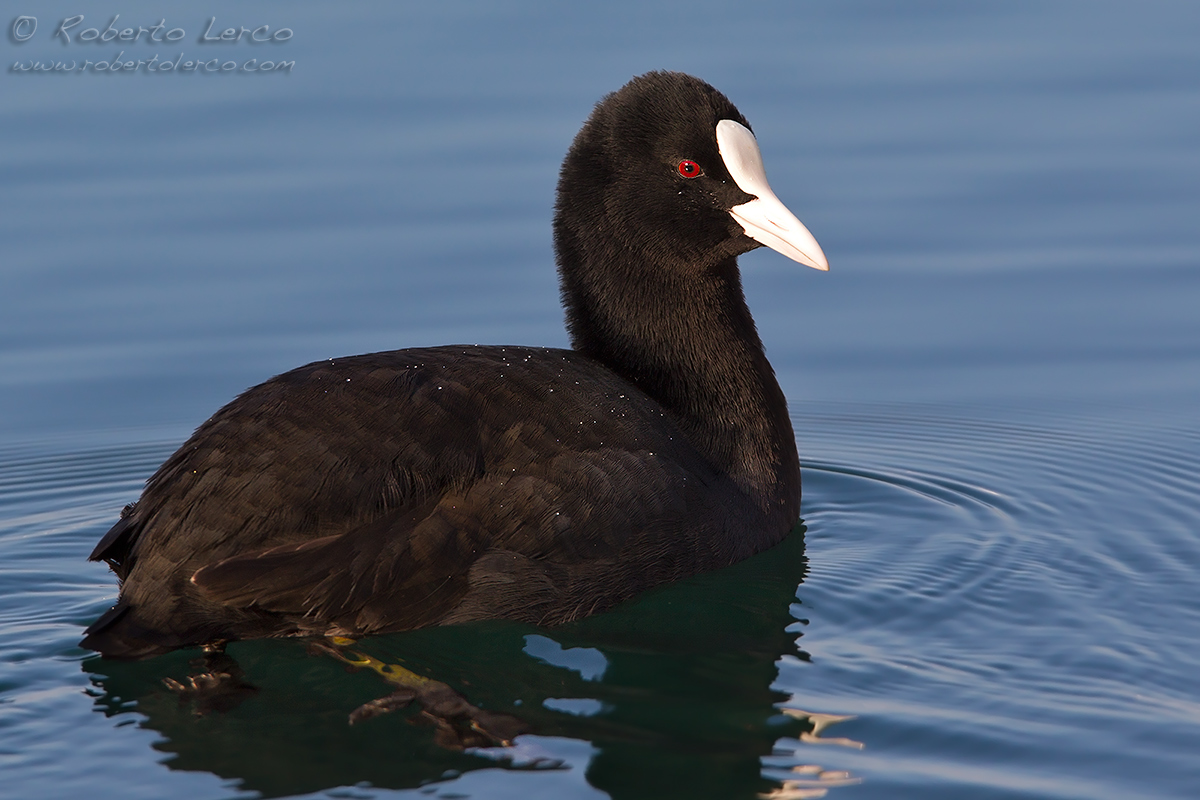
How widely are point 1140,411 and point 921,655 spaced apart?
3231mm

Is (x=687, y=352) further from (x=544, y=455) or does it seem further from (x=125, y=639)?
(x=125, y=639)

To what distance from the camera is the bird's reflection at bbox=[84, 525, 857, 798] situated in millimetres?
4703

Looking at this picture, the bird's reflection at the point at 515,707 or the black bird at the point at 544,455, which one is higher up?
the black bird at the point at 544,455

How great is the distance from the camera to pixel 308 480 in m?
5.16

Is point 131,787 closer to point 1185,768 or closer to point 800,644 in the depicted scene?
point 800,644

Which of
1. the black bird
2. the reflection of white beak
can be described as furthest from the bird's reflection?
the reflection of white beak

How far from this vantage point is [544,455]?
5.57 meters

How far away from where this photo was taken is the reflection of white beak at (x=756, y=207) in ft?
21.3

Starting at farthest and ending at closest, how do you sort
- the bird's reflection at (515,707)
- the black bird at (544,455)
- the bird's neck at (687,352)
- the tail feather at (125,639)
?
the bird's neck at (687,352)
the black bird at (544,455)
the tail feather at (125,639)
the bird's reflection at (515,707)

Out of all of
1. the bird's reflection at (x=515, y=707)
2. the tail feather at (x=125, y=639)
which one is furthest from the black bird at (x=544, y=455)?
the bird's reflection at (x=515, y=707)

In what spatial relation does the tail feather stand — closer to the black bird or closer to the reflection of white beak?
the black bird

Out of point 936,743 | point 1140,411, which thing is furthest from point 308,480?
point 1140,411

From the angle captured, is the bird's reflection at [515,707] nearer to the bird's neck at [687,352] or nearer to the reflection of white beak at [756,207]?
the bird's neck at [687,352]

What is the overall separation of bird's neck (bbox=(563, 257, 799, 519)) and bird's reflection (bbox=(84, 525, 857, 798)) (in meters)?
0.85
